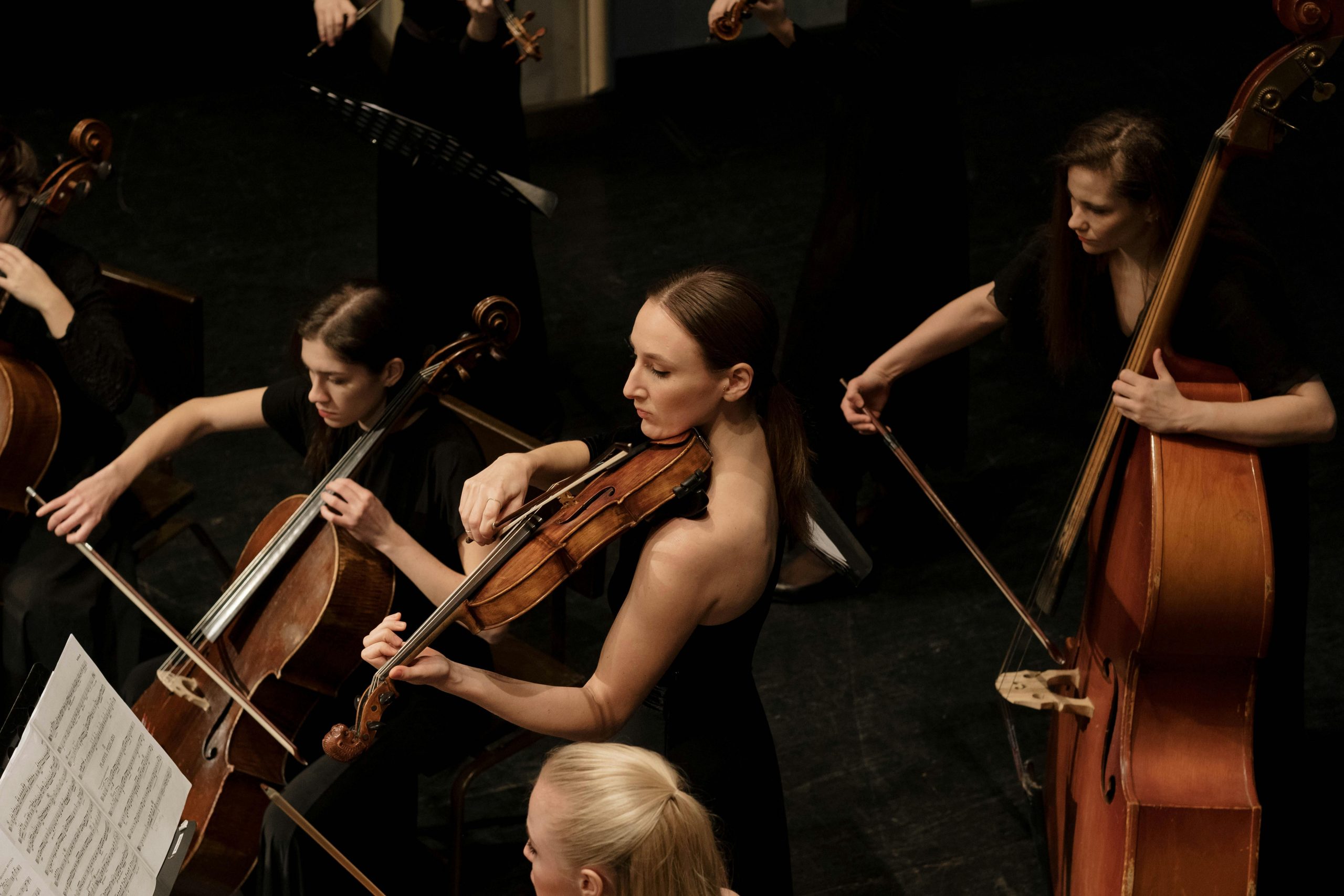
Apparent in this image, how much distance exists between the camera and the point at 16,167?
284 cm

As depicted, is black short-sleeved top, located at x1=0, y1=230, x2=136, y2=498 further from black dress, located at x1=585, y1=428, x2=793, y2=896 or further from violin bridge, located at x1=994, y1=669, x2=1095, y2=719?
violin bridge, located at x1=994, y1=669, x2=1095, y2=719

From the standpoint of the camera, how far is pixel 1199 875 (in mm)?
2084

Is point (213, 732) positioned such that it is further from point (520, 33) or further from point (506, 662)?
point (520, 33)

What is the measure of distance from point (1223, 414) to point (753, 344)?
0.70 m

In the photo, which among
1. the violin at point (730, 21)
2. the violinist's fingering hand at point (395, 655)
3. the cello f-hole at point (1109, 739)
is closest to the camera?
the violinist's fingering hand at point (395, 655)

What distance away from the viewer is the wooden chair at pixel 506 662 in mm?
2502

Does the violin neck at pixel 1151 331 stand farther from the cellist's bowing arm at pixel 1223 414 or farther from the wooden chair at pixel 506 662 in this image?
the wooden chair at pixel 506 662

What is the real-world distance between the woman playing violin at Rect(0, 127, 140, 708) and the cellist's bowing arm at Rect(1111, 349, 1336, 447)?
1.93 meters

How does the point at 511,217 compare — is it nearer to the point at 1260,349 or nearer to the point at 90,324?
the point at 90,324

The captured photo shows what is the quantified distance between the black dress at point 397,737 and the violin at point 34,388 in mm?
604

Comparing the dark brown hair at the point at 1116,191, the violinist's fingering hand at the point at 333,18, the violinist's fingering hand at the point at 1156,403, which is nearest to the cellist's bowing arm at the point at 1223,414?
the violinist's fingering hand at the point at 1156,403

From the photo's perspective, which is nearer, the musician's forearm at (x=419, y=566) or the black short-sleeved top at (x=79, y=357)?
the musician's forearm at (x=419, y=566)

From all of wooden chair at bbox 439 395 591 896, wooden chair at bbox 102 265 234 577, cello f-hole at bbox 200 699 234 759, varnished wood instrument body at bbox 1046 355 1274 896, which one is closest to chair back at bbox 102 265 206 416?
wooden chair at bbox 102 265 234 577

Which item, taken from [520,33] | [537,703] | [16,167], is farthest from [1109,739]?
[16,167]
